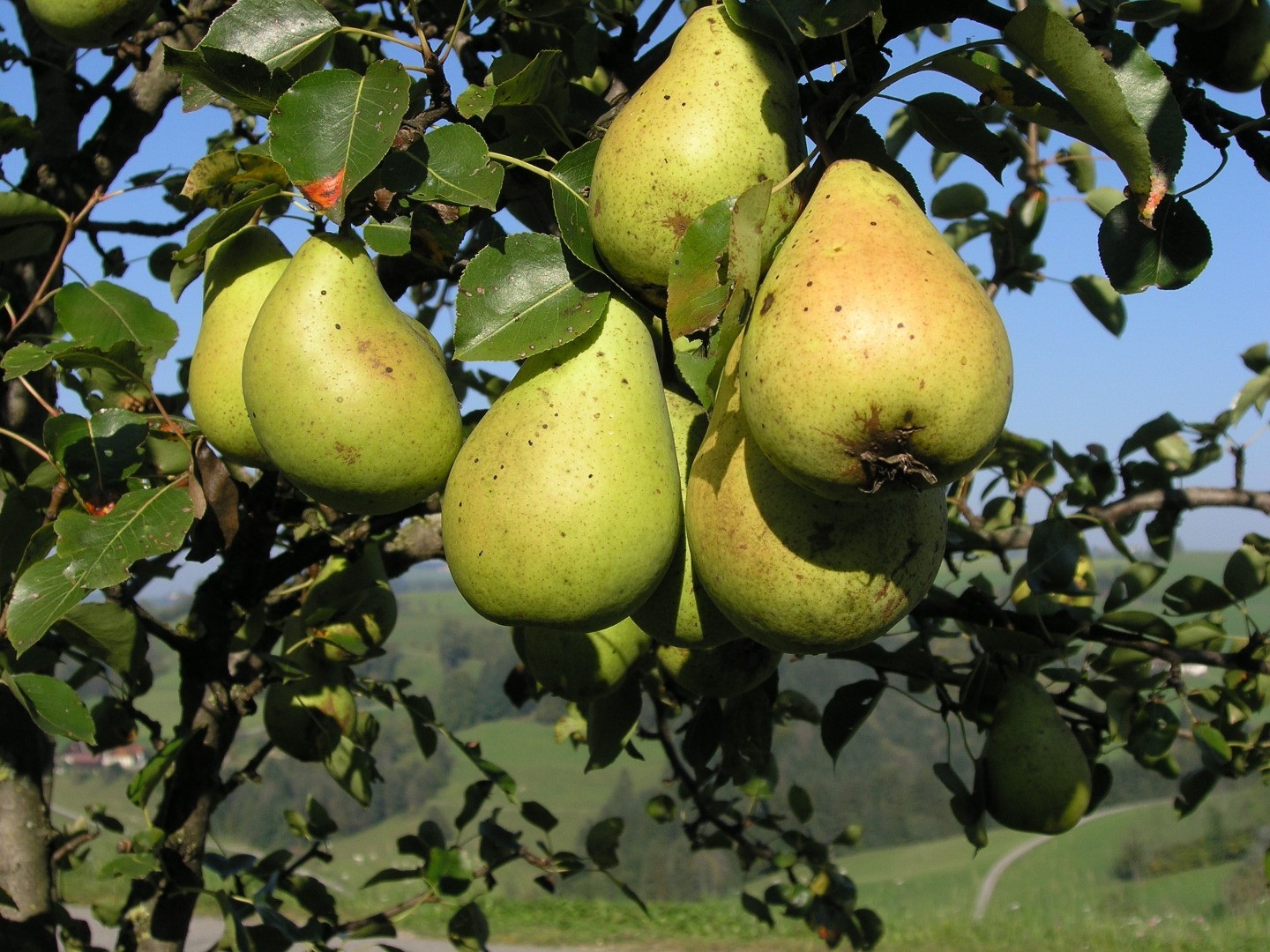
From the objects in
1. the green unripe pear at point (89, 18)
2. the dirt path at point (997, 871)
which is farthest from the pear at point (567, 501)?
the dirt path at point (997, 871)

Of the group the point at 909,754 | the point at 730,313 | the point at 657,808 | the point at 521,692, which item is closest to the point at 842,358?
the point at 730,313

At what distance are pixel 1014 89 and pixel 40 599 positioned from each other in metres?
1.09

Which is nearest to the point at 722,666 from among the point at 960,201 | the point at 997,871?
the point at 960,201

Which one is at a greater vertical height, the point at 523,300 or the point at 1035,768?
the point at 523,300

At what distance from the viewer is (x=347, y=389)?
0.90 metres

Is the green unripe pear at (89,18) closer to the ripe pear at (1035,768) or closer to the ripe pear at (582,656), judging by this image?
the ripe pear at (582,656)

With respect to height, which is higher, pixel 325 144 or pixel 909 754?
pixel 325 144

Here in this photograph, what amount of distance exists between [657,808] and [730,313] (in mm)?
2360

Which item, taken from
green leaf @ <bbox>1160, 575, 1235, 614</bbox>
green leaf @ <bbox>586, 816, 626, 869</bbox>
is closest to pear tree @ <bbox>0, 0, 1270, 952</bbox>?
green leaf @ <bbox>1160, 575, 1235, 614</bbox>

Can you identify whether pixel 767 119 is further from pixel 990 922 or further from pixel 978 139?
pixel 990 922

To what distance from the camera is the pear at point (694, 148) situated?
858mm

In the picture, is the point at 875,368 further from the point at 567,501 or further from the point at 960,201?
the point at 960,201

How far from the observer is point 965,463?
73 centimetres

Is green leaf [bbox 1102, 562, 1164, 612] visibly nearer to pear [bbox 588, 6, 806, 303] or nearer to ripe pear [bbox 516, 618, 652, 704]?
ripe pear [bbox 516, 618, 652, 704]
